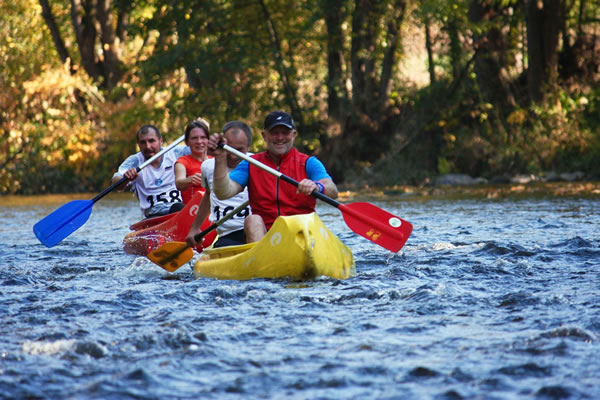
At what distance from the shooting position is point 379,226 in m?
5.62

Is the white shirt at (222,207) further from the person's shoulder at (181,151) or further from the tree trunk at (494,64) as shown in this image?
the tree trunk at (494,64)

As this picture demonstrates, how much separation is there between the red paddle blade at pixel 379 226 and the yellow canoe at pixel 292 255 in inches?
12.5

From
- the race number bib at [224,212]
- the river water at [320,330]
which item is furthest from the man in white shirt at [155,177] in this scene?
the race number bib at [224,212]

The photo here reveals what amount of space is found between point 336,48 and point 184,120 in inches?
159

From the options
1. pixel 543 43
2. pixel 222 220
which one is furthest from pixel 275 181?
pixel 543 43

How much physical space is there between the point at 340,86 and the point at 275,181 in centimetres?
1260

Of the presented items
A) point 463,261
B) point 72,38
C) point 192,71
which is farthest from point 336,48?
point 72,38

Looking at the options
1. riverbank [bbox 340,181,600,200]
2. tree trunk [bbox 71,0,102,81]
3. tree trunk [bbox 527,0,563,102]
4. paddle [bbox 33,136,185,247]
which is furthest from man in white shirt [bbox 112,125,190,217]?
tree trunk [bbox 71,0,102,81]

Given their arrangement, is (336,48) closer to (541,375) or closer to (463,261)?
(463,261)

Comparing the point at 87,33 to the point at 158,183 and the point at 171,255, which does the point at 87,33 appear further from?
the point at 171,255

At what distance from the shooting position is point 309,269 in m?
4.97

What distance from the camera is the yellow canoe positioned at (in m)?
4.93

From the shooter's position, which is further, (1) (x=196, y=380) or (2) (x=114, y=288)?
(2) (x=114, y=288)

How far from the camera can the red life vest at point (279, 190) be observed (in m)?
5.48
